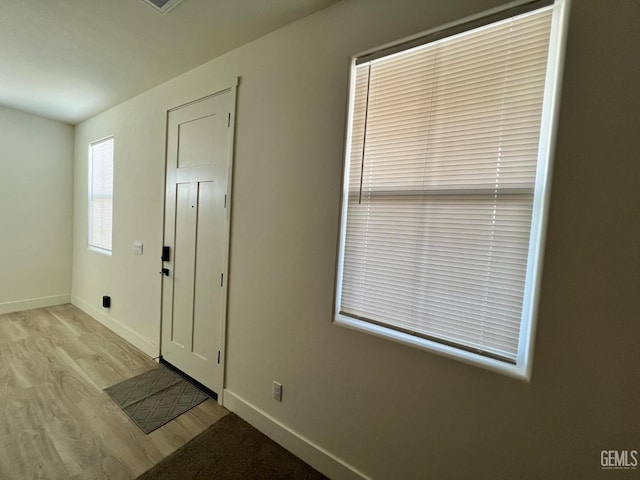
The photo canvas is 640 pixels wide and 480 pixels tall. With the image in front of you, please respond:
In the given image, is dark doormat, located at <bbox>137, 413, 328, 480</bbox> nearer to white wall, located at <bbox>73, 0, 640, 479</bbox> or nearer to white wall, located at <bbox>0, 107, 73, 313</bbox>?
white wall, located at <bbox>73, 0, 640, 479</bbox>

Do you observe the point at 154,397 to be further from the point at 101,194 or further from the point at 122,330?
the point at 101,194

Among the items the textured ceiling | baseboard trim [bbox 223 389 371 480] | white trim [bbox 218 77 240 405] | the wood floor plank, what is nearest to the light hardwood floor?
the wood floor plank

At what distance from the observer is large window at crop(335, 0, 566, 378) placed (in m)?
1.02

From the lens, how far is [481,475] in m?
1.08

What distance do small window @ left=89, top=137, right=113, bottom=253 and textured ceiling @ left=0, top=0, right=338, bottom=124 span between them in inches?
31.2

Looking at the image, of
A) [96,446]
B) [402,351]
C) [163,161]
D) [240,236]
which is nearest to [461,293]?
[402,351]

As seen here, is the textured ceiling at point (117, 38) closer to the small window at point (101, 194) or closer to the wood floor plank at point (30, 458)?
the small window at point (101, 194)

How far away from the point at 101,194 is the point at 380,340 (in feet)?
12.9

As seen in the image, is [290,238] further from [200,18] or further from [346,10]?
[200,18]

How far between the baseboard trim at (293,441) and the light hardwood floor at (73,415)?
0.57 feet

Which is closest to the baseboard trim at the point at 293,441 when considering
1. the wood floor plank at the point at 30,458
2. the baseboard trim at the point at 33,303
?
the wood floor plank at the point at 30,458

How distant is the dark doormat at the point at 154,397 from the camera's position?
6.08 feet

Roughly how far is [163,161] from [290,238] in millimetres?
1715

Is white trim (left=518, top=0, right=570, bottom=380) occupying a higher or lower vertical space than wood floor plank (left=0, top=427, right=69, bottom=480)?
higher
